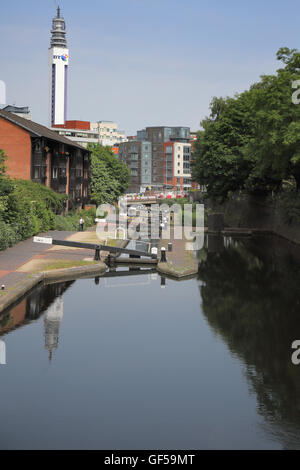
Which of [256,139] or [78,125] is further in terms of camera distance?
[78,125]

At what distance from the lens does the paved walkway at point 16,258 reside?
85.0 ft

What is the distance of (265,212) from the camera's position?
65688mm

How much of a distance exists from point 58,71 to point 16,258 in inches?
6331

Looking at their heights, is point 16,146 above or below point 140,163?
below

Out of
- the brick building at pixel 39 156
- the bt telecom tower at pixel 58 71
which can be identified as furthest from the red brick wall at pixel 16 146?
the bt telecom tower at pixel 58 71

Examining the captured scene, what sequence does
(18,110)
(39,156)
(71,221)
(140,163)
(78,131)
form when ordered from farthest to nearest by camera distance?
Result: 1. (140,163)
2. (78,131)
3. (18,110)
4. (71,221)
5. (39,156)

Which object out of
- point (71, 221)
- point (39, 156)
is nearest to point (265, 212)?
point (71, 221)

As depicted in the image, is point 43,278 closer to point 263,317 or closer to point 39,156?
point 263,317

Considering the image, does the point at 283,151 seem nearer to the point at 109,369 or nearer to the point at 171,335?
the point at 171,335

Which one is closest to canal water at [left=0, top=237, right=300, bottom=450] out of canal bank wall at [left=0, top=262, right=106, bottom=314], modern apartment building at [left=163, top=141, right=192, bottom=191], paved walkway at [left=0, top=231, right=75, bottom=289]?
canal bank wall at [left=0, top=262, right=106, bottom=314]

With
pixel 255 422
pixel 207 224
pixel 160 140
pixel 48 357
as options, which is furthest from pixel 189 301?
pixel 160 140

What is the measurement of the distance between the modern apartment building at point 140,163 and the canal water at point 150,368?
5748 inches

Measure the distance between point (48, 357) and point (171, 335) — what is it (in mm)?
4802
